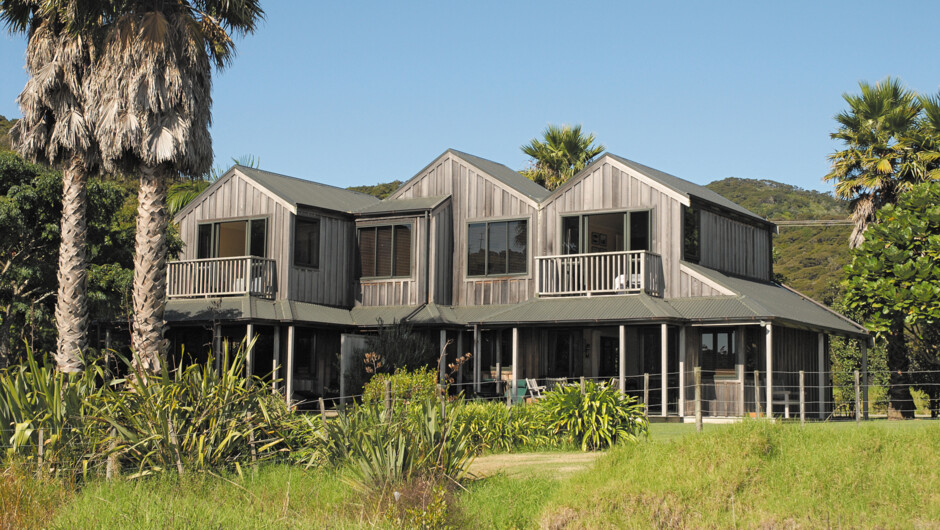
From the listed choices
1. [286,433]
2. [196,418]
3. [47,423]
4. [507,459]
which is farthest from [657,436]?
[47,423]

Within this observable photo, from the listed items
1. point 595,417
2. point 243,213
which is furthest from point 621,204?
point 243,213

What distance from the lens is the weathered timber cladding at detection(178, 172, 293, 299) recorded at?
26781 mm

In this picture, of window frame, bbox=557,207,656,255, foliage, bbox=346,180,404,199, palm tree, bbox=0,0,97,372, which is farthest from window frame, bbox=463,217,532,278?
foliage, bbox=346,180,404,199

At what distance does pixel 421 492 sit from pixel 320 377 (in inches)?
628

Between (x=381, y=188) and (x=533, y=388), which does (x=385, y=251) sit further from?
(x=381, y=188)

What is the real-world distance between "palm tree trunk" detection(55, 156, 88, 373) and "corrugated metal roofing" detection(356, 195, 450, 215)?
8.72 m

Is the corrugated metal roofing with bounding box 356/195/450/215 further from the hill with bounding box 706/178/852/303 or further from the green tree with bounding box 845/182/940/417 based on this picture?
the hill with bounding box 706/178/852/303

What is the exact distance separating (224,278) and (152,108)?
8005 millimetres

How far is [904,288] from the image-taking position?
23.5 m

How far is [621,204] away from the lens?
84.0 feet

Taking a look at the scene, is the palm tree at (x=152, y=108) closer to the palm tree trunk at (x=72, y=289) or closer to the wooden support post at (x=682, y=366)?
the palm tree trunk at (x=72, y=289)

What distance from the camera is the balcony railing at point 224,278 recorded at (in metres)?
26.2

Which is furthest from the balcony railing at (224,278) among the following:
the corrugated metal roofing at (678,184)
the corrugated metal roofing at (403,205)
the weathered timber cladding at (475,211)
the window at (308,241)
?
the corrugated metal roofing at (678,184)

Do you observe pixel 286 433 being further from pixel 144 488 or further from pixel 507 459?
pixel 507 459
